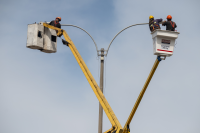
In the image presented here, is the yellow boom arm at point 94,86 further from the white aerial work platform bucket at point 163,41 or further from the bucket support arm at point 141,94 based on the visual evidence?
the white aerial work platform bucket at point 163,41

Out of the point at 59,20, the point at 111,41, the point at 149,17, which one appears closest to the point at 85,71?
the point at 111,41

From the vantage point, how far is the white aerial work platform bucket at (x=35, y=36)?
15562mm

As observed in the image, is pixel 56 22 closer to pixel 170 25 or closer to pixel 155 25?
pixel 155 25

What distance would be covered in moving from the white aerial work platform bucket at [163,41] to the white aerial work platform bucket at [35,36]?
6.41 m

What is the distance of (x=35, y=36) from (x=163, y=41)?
7.00 m

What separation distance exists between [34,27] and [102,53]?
411 cm

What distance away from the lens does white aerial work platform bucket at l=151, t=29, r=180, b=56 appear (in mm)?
12852

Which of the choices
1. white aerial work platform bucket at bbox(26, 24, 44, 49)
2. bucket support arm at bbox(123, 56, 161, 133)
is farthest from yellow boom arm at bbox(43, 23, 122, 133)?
bucket support arm at bbox(123, 56, 161, 133)

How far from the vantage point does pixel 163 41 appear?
13.0 m

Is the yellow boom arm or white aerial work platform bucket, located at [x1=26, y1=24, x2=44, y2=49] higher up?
white aerial work platform bucket, located at [x1=26, y1=24, x2=44, y2=49]

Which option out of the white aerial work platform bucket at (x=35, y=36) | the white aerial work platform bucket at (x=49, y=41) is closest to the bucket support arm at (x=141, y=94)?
the white aerial work platform bucket at (x=49, y=41)

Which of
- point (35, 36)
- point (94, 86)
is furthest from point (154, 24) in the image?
point (35, 36)

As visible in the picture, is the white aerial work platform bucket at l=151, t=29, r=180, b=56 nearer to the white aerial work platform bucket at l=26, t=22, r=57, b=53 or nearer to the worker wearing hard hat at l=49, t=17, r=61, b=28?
the white aerial work platform bucket at l=26, t=22, r=57, b=53

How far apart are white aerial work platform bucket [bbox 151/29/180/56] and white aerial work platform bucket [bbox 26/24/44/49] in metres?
6.41
